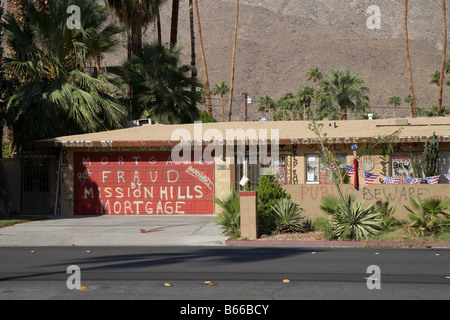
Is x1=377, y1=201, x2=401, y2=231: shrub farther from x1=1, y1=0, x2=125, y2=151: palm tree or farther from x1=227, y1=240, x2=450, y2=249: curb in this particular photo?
x1=1, y1=0, x2=125, y2=151: palm tree

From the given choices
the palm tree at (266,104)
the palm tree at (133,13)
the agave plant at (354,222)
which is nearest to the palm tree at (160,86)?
the palm tree at (133,13)

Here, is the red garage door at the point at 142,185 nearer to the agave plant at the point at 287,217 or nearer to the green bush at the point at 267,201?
the green bush at the point at 267,201

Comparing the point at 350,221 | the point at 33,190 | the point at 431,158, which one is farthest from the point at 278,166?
the point at 33,190

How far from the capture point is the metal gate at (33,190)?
28312mm

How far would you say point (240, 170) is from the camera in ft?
90.3

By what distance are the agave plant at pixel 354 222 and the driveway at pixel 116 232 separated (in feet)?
10.8

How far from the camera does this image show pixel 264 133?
27938mm

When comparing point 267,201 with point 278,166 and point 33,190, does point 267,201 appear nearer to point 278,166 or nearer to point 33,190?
point 278,166

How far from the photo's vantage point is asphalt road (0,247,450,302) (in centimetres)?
1006

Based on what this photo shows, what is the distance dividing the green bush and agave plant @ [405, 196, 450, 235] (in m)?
3.94

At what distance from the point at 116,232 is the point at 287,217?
5503 mm

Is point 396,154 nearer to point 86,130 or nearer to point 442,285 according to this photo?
point 86,130

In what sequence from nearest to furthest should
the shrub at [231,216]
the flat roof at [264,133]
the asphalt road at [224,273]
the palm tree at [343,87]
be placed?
the asphalt road at [224,273]
the shrub at [231,216]
the flat roof at [264,133]
the palm tree at [343,87]

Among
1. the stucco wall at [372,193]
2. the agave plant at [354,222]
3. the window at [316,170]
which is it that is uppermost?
the window at [316,170]
